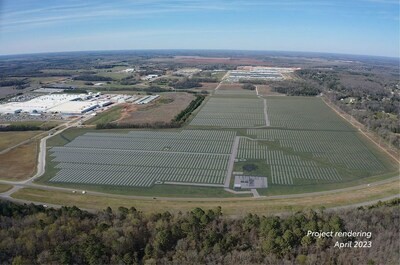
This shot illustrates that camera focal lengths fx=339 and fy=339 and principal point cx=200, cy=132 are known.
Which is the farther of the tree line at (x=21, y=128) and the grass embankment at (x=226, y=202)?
the tree line at (x=21, y=128)

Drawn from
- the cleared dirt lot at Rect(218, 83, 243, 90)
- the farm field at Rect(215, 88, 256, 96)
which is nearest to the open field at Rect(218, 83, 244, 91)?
the cleared dirt lot at Rect(218, 83, 243, 90)

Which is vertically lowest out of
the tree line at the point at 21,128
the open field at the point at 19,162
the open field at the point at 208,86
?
the open field at the point at 19,162

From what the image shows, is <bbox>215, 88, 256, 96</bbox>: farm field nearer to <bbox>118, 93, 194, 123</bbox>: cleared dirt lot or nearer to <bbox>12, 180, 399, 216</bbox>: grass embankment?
<bbox>118, 93, 194, 123</bbox>: cleared dirt lot

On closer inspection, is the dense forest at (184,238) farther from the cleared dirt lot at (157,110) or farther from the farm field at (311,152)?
the cleared dirt lot at (157,110)

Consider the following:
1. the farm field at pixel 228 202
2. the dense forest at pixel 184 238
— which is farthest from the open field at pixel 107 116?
the dense forest at pixel 184 238

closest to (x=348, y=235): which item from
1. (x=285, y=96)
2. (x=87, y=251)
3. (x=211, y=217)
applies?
(x=211, y=217)

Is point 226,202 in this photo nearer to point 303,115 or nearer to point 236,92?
point 303,115

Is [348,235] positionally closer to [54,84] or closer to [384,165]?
[384,165]
